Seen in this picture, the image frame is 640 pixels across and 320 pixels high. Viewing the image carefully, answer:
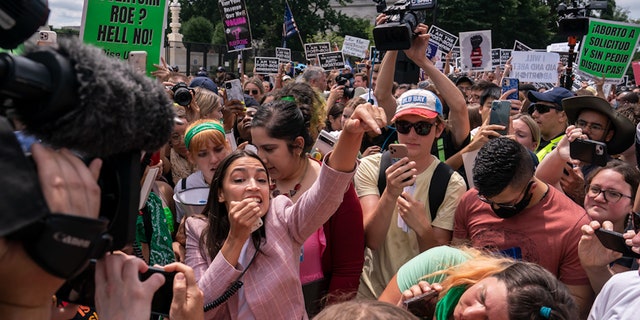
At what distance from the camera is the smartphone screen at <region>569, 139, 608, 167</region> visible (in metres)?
3.85

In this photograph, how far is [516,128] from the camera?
521 cm

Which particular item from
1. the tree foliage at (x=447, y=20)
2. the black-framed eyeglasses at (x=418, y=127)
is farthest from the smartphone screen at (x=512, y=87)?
the tree foliage at (x=447, y=20)

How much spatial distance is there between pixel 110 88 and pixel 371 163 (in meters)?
2.73

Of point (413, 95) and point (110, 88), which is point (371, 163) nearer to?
point (413, 95)

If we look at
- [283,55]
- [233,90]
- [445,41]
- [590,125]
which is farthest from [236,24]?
A: [590,125]

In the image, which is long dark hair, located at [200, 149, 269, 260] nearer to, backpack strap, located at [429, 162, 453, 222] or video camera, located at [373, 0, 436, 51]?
backpack strap, located at [429, 162, 453, 222]

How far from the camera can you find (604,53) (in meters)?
8.91

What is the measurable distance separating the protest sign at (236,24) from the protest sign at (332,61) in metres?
2.63

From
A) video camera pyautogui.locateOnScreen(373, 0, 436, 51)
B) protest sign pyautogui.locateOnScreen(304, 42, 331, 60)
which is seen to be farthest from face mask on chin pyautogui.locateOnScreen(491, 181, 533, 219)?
protest sign pyautogui.locateOnScreen(304, 42, 331, 60)

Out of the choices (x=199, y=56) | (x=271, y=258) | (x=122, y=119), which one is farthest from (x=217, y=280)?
(x=199, y=56)

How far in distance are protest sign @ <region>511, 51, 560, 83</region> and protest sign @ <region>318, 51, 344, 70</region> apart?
168 inches

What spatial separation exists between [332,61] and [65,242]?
12421mm

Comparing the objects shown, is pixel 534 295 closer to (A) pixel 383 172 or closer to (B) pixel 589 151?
(A) pixel 383 172

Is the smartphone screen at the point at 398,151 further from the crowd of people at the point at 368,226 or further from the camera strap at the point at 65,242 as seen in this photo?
the camera strap at the point at 65,242
